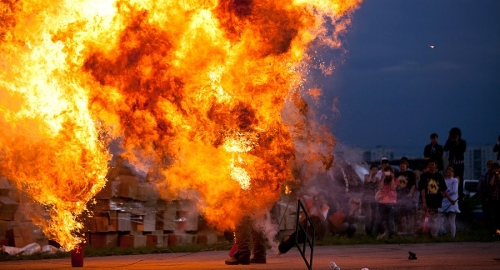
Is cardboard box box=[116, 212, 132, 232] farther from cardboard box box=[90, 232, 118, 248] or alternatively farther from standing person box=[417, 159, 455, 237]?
standing person box=[417, 159, 455, 237]

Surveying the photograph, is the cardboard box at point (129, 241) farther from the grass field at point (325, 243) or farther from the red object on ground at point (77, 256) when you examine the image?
the red object on ground at point (77, 256)

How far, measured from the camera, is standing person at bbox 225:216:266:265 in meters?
13.8

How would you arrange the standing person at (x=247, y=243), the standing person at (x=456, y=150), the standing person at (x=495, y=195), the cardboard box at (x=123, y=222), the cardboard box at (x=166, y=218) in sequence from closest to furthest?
the standing person at (x=247, y=243) < the cardboard box at (x=123, y=222) < the cardboard box at (x=166, y=218) < the standing person at (x=495, y=195) < the standing person at (x=456, y=150)

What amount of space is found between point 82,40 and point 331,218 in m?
11.1

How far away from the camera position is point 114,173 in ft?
58.9

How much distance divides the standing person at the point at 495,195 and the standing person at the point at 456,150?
1.36 m

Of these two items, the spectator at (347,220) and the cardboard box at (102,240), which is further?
the spectator at (347,220)

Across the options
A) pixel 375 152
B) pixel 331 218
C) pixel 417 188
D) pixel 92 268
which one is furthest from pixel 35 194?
pixel 375 152

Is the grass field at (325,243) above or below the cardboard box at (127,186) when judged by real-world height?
below

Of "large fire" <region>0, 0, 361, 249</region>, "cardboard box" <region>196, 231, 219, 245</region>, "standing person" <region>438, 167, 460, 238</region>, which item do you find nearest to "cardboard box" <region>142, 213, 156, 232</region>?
"cardboard box" <region>196, 231, 219, 245</region>

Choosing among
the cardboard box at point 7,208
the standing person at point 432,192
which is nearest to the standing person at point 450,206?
the standing person at point 432,192

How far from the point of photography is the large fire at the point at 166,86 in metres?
12.5

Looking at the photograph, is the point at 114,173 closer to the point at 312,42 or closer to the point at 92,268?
the point at 92,268

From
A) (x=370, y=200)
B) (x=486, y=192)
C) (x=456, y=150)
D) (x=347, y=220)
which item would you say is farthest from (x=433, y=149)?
(x=347, y=220)
